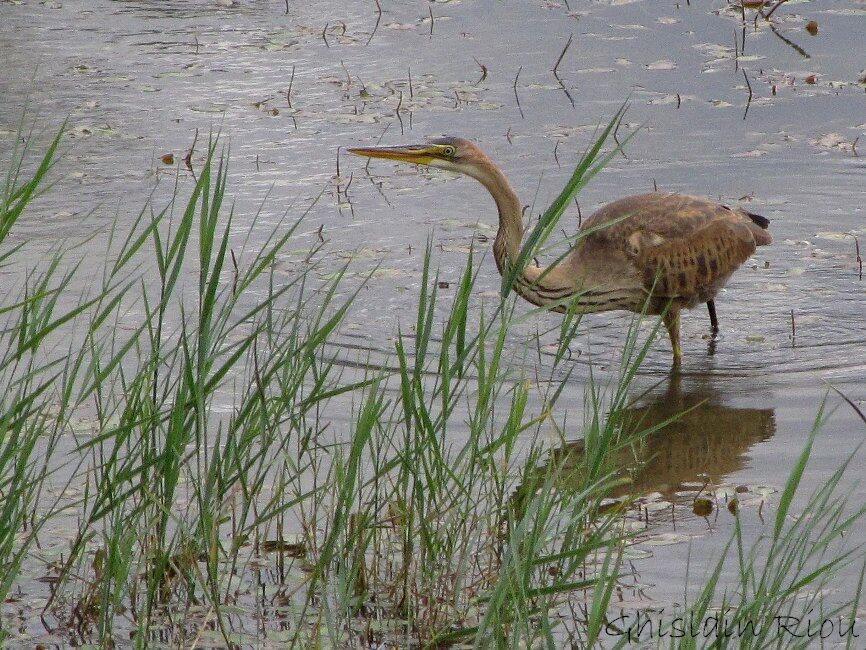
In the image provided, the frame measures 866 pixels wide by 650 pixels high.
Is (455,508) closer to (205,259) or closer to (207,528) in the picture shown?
(207,528)

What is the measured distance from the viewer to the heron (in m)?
6.63

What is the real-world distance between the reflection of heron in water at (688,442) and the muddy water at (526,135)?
1cm

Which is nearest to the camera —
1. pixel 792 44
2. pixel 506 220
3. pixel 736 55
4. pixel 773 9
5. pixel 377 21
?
pixel 506 220

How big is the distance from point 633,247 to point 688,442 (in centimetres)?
141

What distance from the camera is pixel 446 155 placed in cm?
667

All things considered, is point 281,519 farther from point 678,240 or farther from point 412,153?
point 678,240

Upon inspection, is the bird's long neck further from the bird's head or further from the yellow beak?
the yellow beak

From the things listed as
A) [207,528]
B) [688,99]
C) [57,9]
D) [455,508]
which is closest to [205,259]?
[207,528]

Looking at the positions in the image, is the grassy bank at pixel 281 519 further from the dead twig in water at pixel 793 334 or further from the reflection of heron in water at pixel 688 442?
the dead twig in water at pixel 793 334

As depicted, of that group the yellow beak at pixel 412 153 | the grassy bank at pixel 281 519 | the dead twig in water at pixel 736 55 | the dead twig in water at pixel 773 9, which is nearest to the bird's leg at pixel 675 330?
the yellow beak at pixel 412 153

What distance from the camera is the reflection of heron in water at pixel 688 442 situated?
5363 mm

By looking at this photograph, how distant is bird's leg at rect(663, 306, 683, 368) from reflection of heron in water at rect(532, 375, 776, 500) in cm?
39

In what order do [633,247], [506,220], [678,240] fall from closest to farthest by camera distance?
[506,220] → [633,247] → [678,240]

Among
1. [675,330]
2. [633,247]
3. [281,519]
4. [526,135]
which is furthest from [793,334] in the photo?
[281,519]
